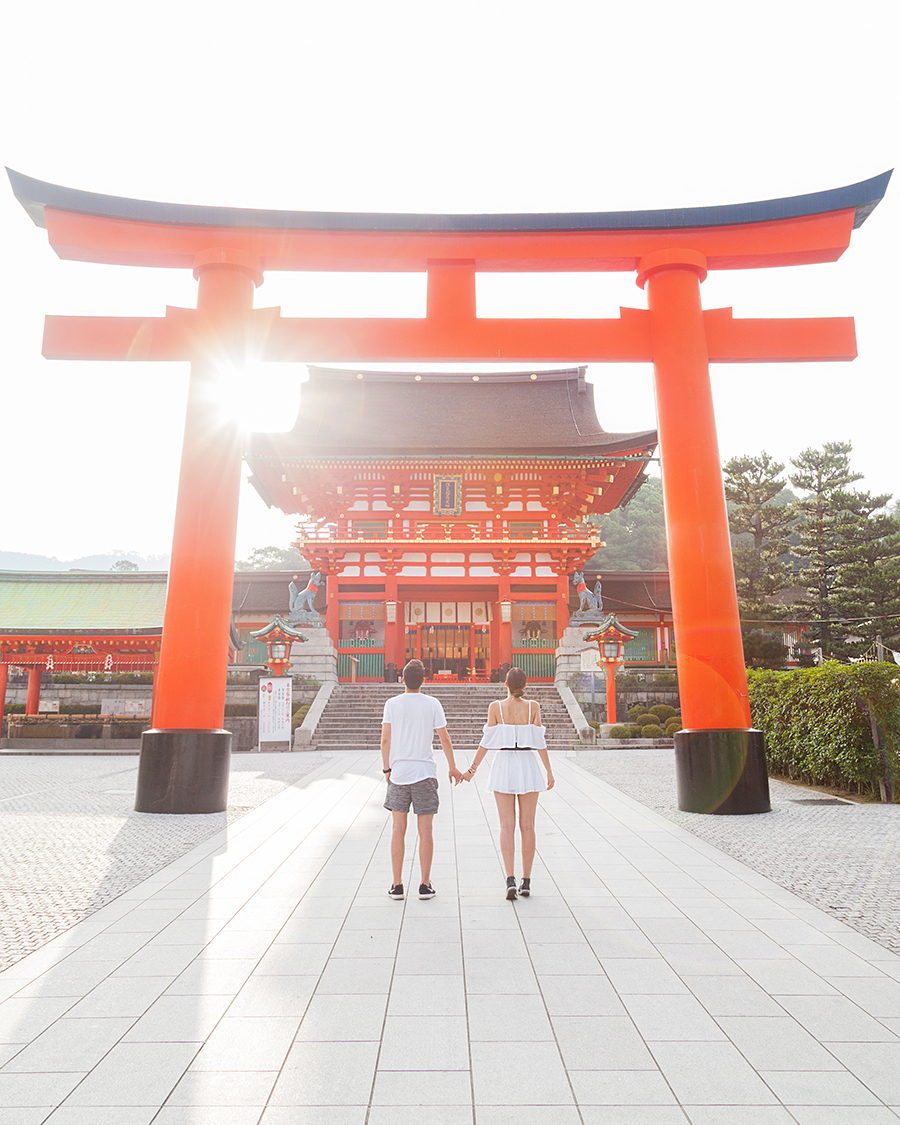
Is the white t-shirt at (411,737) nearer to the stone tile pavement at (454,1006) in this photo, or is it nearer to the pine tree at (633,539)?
the stone tile pavement at (454,1006)

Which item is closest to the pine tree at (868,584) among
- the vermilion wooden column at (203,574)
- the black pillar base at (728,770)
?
the black pillar base at (728,770)

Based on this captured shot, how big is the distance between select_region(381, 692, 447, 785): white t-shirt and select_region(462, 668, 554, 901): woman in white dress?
33cm

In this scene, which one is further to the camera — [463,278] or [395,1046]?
[463,278]

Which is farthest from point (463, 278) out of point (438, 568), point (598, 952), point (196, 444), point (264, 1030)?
point (438, 568)

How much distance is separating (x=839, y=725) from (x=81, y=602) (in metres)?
15.3

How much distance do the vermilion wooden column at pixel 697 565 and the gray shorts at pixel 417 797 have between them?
387 cm

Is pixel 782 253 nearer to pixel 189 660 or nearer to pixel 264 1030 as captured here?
pixel 189 660

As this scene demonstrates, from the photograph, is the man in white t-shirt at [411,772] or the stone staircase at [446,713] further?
the stone staircase at [446,713]

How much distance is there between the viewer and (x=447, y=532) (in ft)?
72.1

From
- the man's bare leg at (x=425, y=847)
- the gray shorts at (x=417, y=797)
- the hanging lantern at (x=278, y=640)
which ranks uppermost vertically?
the hanging lantern at (x=278, y=640)

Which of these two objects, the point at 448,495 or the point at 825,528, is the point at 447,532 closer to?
the point at 448,495

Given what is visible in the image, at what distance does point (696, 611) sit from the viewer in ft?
24.5

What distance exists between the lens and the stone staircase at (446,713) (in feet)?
51.9

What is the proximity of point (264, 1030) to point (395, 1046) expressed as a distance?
0.54m
